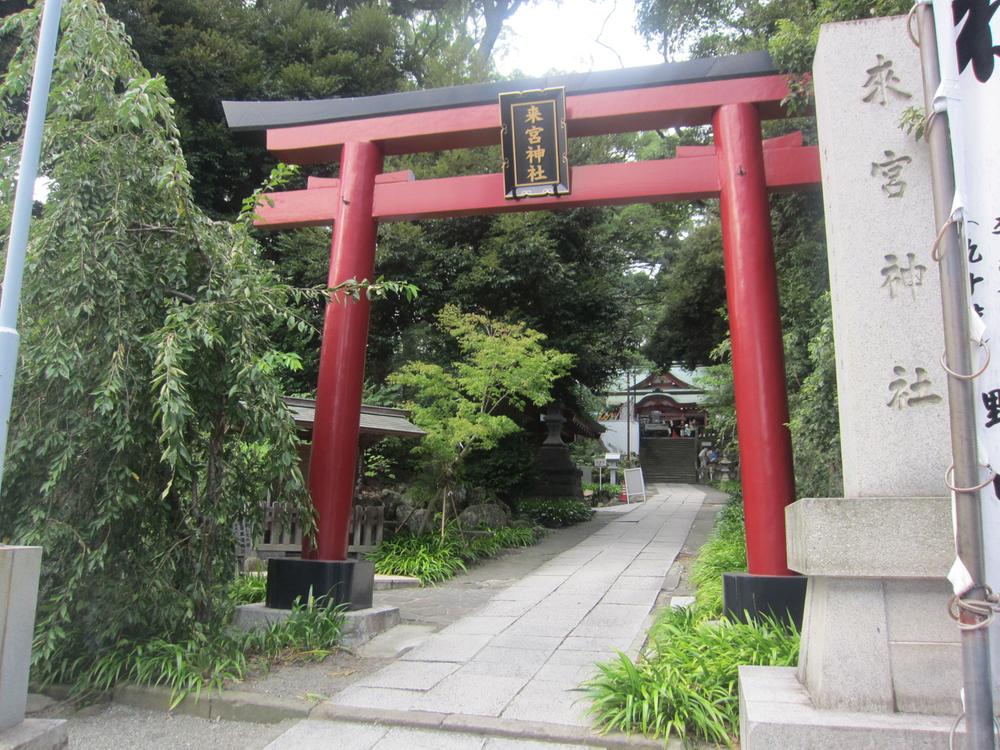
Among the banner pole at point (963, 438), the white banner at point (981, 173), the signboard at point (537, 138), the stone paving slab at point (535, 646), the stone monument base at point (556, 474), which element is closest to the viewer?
the banner pole at point (963, 438)

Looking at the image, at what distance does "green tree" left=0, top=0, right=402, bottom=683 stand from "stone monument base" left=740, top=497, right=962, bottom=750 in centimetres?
353

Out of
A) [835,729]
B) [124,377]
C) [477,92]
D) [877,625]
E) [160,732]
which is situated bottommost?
[160,732]

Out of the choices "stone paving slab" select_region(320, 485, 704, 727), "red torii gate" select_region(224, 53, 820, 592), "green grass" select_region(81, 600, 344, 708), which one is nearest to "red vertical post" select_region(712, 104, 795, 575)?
"red torii gate" select_region(224, 53, 820, 592)

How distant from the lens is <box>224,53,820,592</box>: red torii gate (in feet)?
17.4

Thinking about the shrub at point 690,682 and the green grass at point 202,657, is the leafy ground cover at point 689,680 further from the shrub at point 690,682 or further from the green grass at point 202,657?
the green grass at point 202,657

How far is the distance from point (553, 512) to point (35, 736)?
1274 centimetres

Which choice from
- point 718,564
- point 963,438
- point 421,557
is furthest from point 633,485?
point 963,438

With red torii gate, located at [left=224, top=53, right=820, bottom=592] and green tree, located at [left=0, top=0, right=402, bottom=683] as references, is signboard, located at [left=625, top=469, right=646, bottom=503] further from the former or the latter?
green tree, located at [left=0, top=0, right=402, bottom=683]

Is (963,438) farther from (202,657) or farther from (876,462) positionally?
(202,657)

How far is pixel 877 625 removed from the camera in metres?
2.87

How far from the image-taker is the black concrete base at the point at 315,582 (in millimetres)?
5645

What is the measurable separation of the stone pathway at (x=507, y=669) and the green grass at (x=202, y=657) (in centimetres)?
73

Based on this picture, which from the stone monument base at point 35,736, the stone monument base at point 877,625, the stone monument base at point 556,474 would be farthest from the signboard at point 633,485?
the stone monument base at point 35,736

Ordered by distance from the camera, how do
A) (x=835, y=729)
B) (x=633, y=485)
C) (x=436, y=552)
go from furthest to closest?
(x=633, y=485) → (x=436, y=552) → (x=835, y=729)
